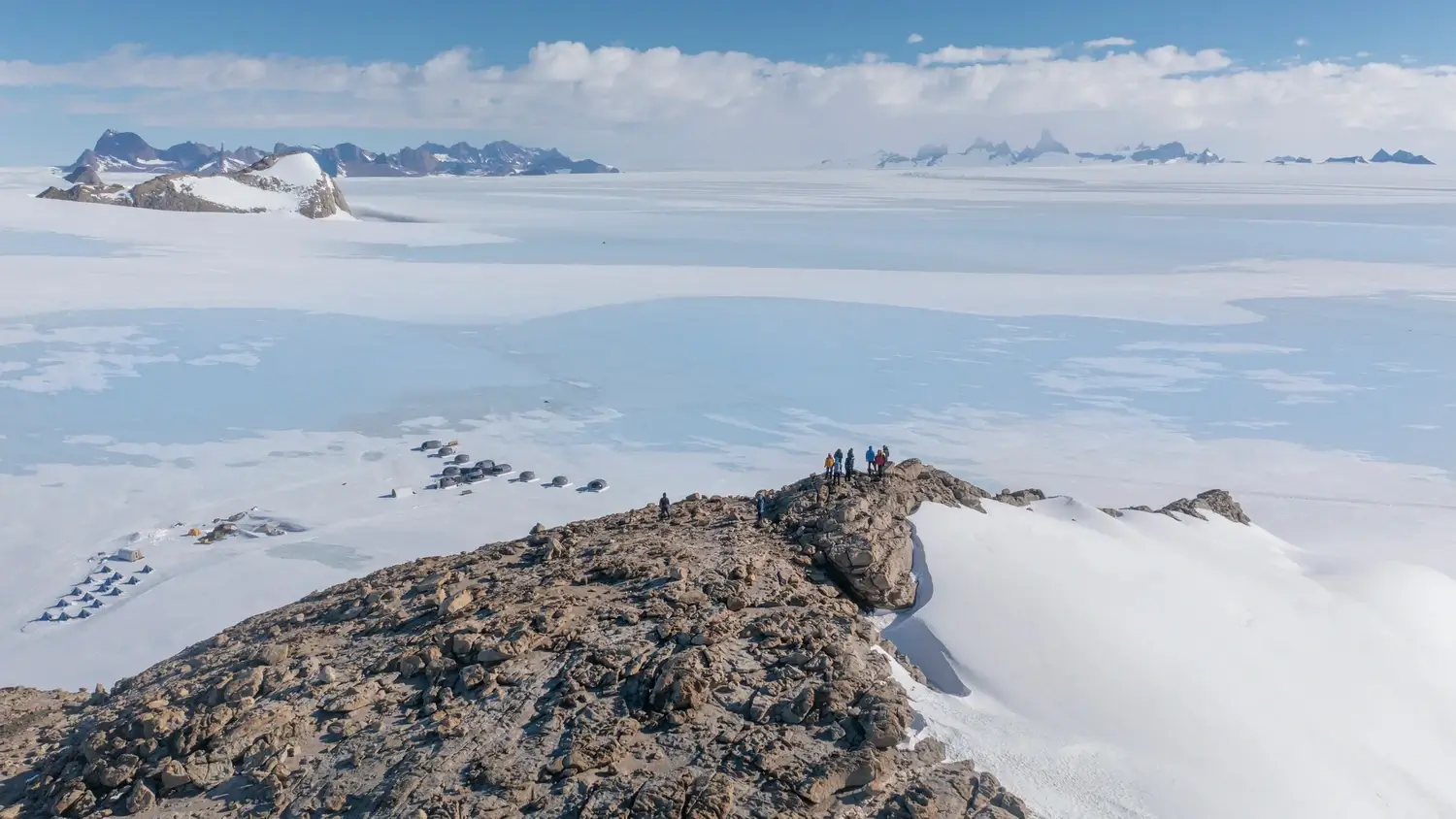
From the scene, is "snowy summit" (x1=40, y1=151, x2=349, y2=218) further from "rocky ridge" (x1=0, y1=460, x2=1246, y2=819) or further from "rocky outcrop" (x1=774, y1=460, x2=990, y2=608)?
"rocky ridge" (x1=0, y1=460, x2=1246, y2=819)

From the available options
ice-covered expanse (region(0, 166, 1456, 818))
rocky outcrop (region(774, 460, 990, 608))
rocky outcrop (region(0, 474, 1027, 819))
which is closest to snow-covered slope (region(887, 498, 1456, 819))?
ice-covered expanse (region(0, 166, 1456, 818))

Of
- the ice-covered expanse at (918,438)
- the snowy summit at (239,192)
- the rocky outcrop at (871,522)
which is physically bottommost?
the ice-covered expanse at (918,438)

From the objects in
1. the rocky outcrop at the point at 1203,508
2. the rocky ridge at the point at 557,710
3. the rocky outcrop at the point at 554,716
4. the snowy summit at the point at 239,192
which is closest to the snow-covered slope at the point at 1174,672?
the rocky ridge at the point at 557,710

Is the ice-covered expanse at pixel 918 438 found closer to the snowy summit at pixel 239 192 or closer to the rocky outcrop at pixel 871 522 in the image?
the rocky outcrop at pixel 871 522

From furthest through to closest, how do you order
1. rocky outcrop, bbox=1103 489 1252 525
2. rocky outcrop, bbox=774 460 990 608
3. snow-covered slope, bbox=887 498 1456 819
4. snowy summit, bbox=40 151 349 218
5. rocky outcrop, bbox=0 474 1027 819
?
snowy summit, bbox=40 151 349 218 → rocky outcrop, bbox=1103 489 1252 525 → rocky outcrop, bbox=774 460 990 608 → snow-covered slope, bbox=887 498 1456 819 → rocky outcrop, bbox=0 474 1027 819

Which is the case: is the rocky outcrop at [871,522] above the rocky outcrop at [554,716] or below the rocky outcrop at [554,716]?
above

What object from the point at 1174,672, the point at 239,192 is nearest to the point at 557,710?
the point at 1174,672
